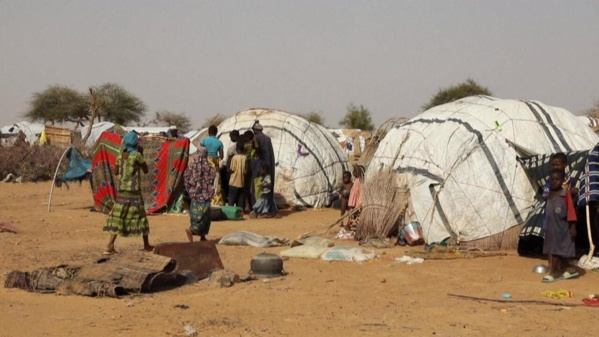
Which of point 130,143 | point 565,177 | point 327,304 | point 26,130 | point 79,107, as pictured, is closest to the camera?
point 327,304

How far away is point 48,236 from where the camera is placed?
11.1 meters

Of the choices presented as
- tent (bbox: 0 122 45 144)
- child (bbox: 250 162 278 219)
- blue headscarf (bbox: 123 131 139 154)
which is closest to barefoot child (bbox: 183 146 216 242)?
blue headscarf (bbox: 123 131 139 154)

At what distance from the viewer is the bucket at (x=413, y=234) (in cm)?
1016

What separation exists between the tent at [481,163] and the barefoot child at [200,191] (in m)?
2.71

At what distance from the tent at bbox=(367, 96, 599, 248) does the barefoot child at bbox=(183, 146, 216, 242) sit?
2714mm

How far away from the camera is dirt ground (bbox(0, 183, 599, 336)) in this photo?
18.5 ft

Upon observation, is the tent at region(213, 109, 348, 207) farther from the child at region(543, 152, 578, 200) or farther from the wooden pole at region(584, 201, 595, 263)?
the wooden pole at region(584, 201, 595, 263)

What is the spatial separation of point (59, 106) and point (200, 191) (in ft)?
130

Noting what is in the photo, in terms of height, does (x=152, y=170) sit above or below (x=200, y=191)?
above

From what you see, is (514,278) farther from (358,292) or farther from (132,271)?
(132,271)

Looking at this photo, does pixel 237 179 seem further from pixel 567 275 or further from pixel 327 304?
pixel 327 304

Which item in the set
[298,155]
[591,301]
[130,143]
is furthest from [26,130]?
[591,301]

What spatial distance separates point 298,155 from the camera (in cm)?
1630

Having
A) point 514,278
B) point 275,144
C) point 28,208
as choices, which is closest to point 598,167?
point 514,278
